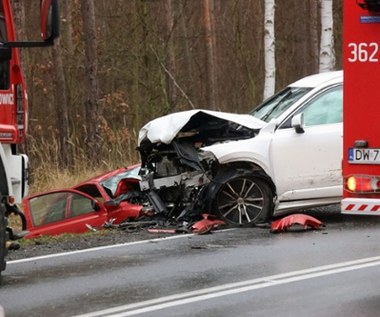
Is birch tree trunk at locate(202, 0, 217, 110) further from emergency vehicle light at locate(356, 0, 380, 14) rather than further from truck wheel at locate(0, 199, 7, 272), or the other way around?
emergency vehicle light at locate(356, 0, 380, 14)

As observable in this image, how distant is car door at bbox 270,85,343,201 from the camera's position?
1217 centimetres

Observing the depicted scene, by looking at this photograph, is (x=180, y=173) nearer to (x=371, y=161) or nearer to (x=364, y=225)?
(x=364, y=225)

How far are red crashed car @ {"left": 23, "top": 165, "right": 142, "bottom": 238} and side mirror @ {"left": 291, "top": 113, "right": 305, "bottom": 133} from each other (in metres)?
2.39

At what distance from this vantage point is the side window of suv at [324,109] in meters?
12.3

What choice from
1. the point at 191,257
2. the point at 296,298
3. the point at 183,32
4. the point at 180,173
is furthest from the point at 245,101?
the point at 296,298

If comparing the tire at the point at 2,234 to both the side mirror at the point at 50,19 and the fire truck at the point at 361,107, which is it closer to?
the side mirror at the point at 50,19

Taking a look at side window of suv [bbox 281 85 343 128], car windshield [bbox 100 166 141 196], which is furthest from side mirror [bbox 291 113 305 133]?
car windshield [bbox 100 166 141 196]

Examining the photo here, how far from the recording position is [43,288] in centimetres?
845

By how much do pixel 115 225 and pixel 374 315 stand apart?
18.9 ft

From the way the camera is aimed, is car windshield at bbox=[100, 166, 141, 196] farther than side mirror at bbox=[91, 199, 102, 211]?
Yes

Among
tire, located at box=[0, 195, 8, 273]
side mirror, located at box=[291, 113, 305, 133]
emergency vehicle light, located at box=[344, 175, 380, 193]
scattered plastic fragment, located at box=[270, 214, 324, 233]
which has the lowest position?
scattered plastic fragment, located at box=[270, 214, 324, 233]

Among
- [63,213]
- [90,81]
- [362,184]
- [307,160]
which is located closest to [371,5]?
[362,184]

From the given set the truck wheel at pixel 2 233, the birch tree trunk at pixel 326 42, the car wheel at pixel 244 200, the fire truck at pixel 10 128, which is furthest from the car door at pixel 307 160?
the birch tree trunk at pixel 326 42

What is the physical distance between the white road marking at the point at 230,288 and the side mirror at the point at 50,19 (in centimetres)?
241
